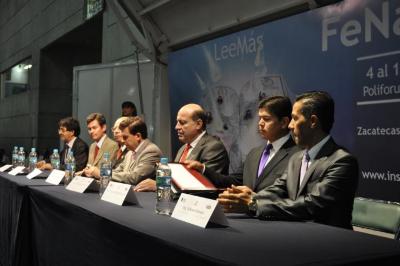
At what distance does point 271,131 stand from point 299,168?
395mm

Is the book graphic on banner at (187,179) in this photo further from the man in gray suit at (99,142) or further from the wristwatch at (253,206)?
the man in gray suit at (99,142)

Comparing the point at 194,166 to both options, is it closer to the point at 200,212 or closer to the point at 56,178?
the point at 200,212

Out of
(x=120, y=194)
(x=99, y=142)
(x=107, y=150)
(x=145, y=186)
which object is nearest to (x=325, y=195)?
(x=120, y=194)

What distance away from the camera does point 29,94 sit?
35.4ft

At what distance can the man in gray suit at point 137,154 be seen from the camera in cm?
273

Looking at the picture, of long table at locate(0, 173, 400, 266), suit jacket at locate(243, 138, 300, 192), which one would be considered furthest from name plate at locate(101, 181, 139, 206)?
suit jacket at locate(243, 138, 300, 192)

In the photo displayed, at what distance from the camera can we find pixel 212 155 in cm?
258

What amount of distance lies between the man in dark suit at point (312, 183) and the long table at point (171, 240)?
0.22 feet

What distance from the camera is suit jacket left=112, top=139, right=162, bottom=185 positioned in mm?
2715

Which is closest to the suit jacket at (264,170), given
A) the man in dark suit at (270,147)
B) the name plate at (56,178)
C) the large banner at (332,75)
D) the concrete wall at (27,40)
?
the man in dark suit at (270,147)

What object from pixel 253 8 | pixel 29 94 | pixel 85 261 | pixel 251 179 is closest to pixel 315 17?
pixel 253 8

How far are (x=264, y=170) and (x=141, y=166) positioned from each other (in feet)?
3.31

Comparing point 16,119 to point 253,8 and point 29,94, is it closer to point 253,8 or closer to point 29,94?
point 29,94

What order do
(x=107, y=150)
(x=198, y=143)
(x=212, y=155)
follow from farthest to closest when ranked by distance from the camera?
(x=107, y=150)
(x=198, y=143)
(x=212, y=155)
